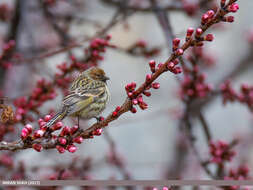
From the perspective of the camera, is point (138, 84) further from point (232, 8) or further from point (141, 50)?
point (232, 8)

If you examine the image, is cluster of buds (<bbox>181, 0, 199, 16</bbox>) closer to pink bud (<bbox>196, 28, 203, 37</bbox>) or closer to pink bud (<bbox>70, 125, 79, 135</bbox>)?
pink bud (<bbox>196, 28, 203, 37</bbox>)

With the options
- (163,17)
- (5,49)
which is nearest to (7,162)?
(5,49)

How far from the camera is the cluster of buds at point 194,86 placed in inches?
146

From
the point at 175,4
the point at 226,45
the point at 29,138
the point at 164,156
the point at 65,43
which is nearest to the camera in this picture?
the point at 29,138

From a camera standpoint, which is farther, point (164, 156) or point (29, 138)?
point (164, 156)

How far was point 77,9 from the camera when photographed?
19.6 feet

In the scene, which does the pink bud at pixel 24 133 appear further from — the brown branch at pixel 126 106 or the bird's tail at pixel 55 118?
the bird's tail at pixel 55 118

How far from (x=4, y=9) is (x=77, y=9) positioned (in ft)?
5.07

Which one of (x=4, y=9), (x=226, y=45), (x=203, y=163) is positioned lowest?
(x=203, y=163)

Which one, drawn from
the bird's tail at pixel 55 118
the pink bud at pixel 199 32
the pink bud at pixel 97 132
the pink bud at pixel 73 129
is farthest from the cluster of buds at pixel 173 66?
the bird's tail at pixel 55 118

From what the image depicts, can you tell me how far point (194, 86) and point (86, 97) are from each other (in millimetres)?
1342

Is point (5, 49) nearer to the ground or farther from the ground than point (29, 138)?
farther from the ground

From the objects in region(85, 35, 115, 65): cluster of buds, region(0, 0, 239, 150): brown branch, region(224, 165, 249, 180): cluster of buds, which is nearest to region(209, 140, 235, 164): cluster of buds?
region(224, 165, 249, 180): cluster of buds

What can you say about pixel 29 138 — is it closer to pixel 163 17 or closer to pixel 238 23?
pixel 163 17
